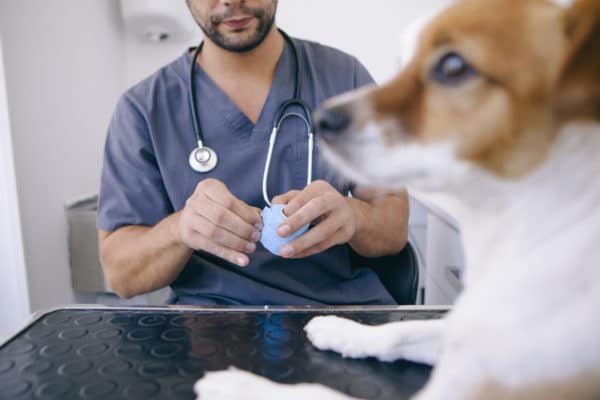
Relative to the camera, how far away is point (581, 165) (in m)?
0.34

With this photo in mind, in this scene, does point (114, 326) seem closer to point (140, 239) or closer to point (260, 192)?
point (140, 239)

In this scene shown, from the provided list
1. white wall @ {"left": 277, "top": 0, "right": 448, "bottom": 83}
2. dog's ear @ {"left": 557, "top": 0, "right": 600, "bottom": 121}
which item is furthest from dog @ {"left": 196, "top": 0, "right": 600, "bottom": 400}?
white wall @ {"left": 277, "top": 0, "right": 448, "bottom": 83}

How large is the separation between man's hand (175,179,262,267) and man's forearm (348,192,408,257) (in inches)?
8.6

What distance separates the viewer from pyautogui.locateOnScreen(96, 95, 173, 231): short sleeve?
88 cm

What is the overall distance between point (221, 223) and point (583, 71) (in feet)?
1.55

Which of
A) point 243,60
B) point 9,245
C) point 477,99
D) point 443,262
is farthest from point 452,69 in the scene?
point 9,245

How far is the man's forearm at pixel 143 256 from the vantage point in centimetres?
78

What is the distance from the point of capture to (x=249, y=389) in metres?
0.45

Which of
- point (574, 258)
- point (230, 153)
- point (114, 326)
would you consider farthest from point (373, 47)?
point (574, 258)

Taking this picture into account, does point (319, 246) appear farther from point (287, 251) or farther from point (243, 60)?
point (243, 60)

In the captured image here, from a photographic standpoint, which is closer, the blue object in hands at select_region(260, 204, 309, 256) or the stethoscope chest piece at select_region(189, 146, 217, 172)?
the blue object in hands at select_region(260, 204, 309, 256)

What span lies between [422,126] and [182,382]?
363 millimetres

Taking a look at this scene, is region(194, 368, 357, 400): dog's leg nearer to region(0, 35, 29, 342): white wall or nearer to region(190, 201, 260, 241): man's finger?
region(190, 201, 260, 241): man's finger

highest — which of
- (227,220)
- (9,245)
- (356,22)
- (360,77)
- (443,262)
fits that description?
(356,22)
